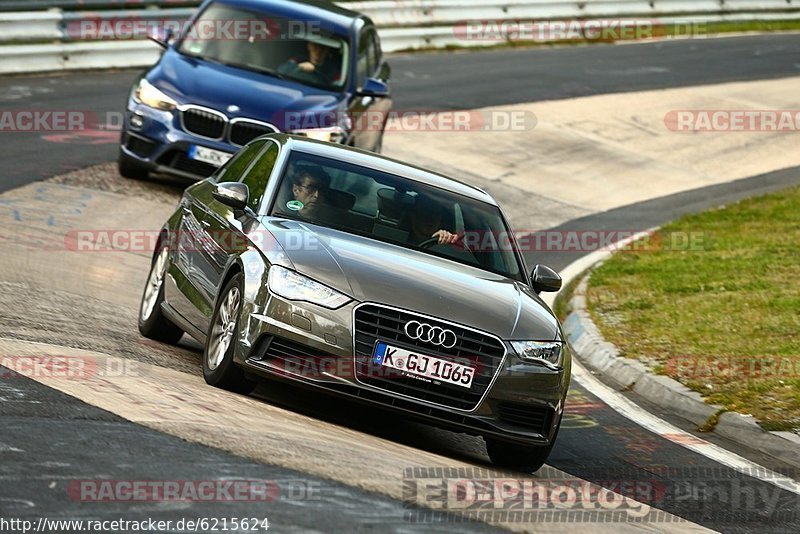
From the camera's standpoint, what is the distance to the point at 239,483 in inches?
239

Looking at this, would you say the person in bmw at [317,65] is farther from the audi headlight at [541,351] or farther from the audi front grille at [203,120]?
the audi headlight at [541,351]

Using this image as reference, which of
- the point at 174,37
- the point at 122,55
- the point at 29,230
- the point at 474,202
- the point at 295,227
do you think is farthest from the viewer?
the point at 122,55

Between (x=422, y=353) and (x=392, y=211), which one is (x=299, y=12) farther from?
(x=422, y=353)

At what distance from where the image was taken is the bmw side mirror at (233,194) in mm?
8875

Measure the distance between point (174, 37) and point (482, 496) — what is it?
36.4ft

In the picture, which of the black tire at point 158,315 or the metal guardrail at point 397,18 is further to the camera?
the metal guardrail at point 397,18

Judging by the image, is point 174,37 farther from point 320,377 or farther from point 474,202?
point 320,377

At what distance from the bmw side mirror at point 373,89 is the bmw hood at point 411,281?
7.97m

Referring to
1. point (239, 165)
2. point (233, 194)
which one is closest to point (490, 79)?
point (239, 165)

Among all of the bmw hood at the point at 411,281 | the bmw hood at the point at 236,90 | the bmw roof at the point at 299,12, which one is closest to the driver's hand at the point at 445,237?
the bmw hood at the point at 411,281

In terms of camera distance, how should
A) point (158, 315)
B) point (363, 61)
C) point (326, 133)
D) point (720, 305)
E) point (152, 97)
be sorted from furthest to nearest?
point (363, 61) → point (326, 133) → point (152, 97) → point (720, 305) → point (158, 315)

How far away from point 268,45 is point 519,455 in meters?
9.23

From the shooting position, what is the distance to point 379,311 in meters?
7.66

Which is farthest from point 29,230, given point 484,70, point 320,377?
point 484,70
